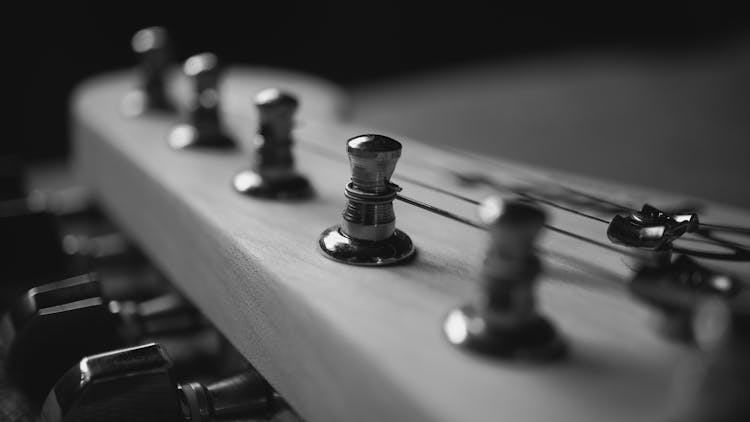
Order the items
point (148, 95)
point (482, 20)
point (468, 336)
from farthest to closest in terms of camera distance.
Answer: point (482, 20) → point (148, 95) → point (468, 336)

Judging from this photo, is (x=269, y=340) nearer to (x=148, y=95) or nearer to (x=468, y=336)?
(x=468, y=336)

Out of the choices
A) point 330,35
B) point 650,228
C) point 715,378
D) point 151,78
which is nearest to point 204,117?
point 151,78

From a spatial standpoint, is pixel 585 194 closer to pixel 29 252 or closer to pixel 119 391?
pixel 119 391

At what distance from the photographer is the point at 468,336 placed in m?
0.40

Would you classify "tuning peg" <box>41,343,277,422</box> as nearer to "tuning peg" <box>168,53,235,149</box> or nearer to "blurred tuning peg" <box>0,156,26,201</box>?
"tuning peg" <box>168,53,235,149</box>

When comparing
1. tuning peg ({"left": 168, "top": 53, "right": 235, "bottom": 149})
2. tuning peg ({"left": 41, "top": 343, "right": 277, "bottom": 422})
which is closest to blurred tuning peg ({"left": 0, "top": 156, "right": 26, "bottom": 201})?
tuning peg ({"left": 168, "top": 53, "right": 235, "bottom": 149})

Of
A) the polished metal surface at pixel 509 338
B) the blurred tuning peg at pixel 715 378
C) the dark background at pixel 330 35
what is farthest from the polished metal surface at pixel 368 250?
the dark background at pixel 330 35

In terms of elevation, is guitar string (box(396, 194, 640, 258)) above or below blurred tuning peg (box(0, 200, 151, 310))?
above

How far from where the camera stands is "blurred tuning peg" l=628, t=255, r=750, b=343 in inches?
15.8

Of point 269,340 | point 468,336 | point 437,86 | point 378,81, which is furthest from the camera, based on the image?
point 378,81

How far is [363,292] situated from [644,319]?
0.58 ft

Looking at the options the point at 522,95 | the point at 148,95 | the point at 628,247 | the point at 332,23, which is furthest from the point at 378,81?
the point at 628,247

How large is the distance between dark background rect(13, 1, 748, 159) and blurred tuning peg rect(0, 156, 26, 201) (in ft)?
4.24

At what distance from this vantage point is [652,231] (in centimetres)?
52
